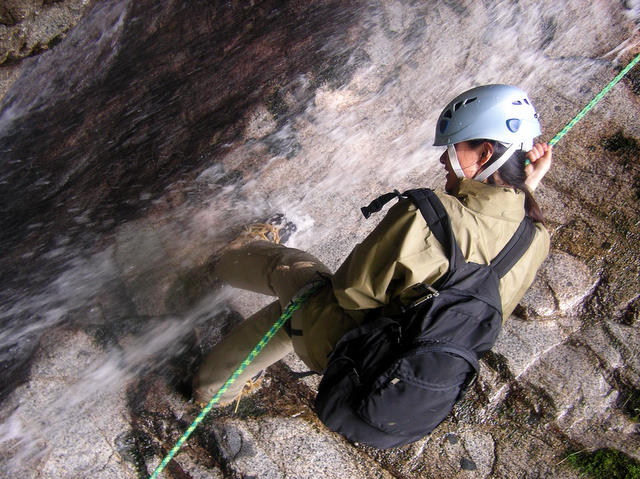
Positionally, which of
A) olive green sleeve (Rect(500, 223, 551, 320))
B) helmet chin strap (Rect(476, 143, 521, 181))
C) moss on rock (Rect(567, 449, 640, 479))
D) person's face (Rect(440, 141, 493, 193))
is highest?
person's face (Rect(440, 141, 493, 193))

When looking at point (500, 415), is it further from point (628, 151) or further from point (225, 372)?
point (628, 151)

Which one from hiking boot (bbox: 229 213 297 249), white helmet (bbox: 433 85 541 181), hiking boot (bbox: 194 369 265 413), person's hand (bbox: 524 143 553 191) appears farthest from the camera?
hiking boot (bbox: 229 213 297 249)

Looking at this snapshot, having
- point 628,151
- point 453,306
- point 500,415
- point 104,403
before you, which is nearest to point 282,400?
point 104,403

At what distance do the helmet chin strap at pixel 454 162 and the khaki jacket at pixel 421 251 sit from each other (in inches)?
4.8

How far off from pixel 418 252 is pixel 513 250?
518 mm

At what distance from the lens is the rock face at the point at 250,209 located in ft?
11.4

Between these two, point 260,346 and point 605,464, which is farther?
point 605,464

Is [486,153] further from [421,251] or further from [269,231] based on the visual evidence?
[269,231]

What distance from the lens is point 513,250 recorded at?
231 centimetres

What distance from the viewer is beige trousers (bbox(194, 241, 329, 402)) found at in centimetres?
298

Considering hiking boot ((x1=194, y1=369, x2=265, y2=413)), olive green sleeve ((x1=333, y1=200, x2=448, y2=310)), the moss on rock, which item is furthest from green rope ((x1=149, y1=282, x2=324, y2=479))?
the moss on rock

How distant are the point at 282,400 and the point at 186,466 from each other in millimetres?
813

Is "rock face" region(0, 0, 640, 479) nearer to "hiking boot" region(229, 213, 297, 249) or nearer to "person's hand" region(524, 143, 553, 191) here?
"hiking boot" region(229, 213, 297, 249)

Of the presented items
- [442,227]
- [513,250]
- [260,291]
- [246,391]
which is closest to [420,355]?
[442,227]
